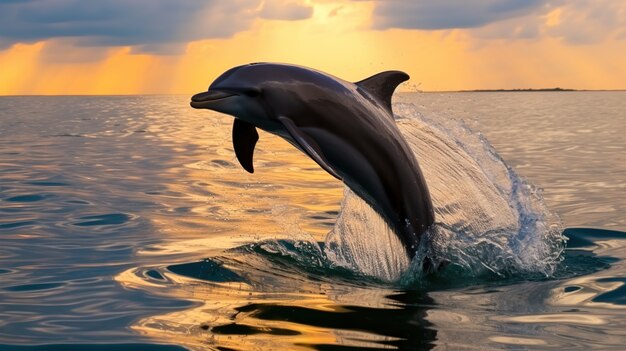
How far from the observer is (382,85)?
8.86 meters

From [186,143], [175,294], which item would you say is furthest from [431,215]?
[186,143]

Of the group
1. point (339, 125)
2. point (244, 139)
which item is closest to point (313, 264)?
point (244, 139)

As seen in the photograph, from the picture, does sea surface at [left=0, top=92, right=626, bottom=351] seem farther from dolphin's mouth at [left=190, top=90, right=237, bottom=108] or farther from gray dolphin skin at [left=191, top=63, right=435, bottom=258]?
dolphin's mouth at [left=190, top=90, right=237, bottom=108]

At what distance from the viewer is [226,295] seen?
8.21 meters

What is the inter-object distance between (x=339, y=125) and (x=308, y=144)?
538 mm

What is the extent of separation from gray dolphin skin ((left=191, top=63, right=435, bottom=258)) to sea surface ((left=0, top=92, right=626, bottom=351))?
0.62 m

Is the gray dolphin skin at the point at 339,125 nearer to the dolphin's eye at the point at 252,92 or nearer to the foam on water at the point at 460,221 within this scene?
the dolphin's eye at the point at 252,92

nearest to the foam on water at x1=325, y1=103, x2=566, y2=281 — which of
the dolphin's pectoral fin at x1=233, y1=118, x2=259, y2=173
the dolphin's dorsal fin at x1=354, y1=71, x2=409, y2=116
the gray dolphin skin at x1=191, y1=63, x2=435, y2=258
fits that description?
the gray dolphin skin at x1=191, y1=63, x2=435, y2=258

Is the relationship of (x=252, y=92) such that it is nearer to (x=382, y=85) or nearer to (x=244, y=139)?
(x=244, y=139)

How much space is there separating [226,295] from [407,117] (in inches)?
183

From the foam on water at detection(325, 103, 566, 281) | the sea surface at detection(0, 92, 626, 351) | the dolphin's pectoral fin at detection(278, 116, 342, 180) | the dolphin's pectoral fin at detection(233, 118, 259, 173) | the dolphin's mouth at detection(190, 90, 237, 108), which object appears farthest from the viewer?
the foam on water at detection(325, 103, 566, 281)

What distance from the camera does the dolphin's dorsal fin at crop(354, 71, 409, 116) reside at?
29.0 feet

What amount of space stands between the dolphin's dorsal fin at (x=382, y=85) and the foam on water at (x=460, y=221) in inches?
56.7

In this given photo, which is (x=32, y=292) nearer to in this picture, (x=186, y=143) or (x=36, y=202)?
(x=36, y=202)
